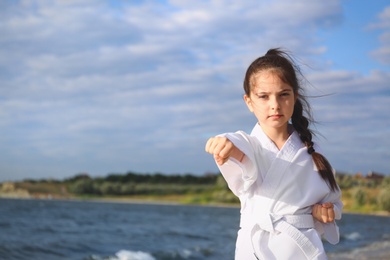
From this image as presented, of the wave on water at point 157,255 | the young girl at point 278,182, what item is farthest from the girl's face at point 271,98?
the wave on water at point 157,255

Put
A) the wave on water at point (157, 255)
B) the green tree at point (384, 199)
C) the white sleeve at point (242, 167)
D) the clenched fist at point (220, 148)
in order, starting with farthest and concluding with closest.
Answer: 1. the green tree at point (384, 199)
2. the wave on water at point (157, 255)
3. the white sleeve at point (242, 167)
4. the clenched fist at point (220, 148)

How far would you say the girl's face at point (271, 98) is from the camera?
283 centimetres

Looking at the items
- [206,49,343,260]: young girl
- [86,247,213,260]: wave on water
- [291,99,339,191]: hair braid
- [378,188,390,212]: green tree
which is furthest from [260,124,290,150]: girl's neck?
[378,188,390,212]: green tree

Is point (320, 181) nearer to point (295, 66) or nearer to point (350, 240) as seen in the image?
point (295, 66)

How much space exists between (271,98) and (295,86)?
175 millimetres

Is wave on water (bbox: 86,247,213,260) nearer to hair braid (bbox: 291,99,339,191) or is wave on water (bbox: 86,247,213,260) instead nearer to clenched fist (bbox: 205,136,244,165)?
hair braid (bbox: 291,99,339,191)

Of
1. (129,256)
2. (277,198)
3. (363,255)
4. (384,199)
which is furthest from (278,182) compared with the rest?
(384,199)

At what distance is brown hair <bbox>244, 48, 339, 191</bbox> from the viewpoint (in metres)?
2.87

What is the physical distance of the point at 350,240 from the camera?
21.5 m

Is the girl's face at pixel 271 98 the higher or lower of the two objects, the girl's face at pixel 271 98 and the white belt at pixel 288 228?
the higher

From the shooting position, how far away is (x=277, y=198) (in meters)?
2.83

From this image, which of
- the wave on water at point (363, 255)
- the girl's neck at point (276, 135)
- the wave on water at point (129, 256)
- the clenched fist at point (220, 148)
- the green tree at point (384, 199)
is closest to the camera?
the clenched fist at point (220, 148)

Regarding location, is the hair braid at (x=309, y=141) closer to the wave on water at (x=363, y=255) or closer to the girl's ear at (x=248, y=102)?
the girl's ear at (x=248, y=102)

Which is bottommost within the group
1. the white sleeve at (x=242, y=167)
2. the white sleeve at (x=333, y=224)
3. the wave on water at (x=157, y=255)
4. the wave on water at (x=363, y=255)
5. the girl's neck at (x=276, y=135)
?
the wave on water at (x=157, y=255)
